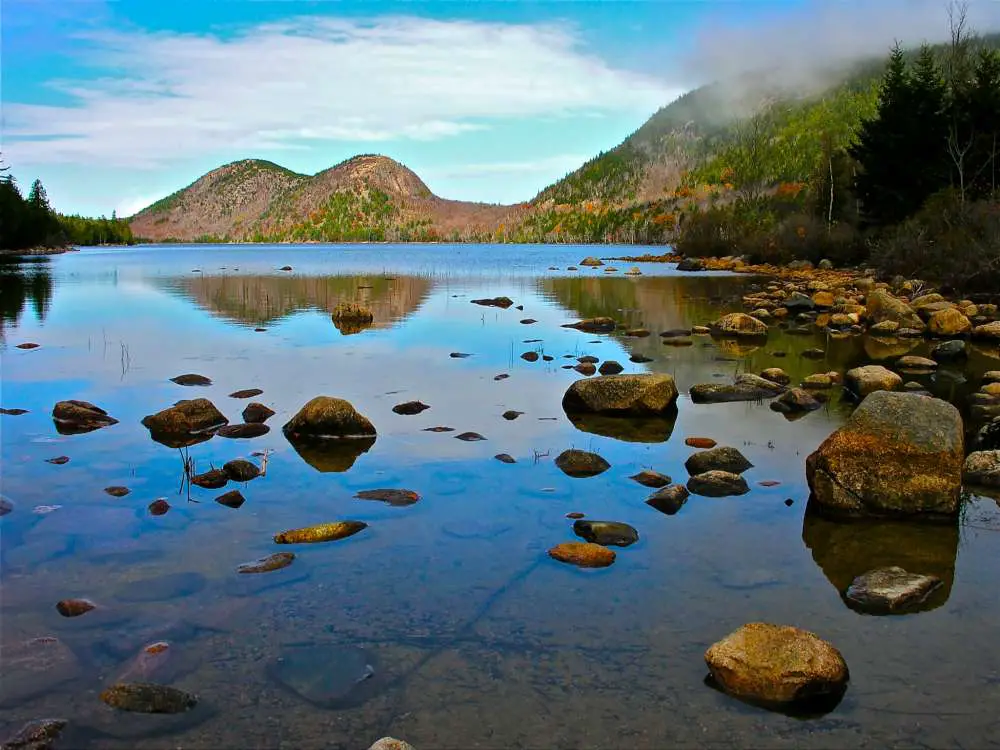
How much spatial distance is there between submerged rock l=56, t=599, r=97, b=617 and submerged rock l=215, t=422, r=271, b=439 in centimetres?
654

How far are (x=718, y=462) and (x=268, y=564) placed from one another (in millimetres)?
7012

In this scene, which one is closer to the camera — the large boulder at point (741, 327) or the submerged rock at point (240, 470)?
the submerged rock at point (240, 470)

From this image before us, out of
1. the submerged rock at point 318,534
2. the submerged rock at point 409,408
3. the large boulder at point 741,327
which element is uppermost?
the large boulder at point 741,327

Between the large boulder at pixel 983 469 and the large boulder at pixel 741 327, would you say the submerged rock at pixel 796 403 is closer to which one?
the large boulder at pixel 983 469

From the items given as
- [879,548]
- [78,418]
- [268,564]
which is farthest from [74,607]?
[879,548]

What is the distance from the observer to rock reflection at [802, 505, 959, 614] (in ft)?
29.6

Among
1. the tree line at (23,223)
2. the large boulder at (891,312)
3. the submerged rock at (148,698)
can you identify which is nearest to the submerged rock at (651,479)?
the submerged rock at (148,698)

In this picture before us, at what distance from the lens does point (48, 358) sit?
79.1ft

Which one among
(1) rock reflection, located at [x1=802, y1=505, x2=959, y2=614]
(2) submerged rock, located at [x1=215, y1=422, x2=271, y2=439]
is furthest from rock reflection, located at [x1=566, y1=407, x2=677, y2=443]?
(2) submerged rock, located at [x1=215, y1=422, x2=271, y2=439]

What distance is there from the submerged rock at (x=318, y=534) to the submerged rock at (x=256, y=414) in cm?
616

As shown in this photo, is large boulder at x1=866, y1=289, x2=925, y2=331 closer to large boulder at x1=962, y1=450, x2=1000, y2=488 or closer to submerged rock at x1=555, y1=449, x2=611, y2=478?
large boulder at x1=962, y1=450, x2=1000, y2=488

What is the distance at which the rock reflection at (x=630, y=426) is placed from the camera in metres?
14.7

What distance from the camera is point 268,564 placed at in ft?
28.9

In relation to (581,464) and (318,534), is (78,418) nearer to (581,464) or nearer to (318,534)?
(318,534)
